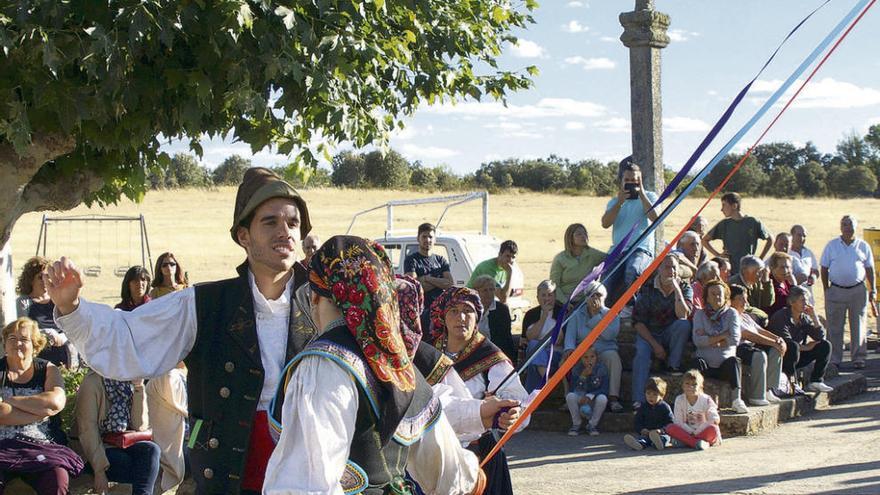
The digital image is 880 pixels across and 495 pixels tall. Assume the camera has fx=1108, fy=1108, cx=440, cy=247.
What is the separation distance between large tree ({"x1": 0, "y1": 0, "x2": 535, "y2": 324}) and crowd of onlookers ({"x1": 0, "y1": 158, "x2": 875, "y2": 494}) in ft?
3.12

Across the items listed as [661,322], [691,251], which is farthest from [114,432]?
[691,251]

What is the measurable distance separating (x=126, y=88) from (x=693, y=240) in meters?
6.44

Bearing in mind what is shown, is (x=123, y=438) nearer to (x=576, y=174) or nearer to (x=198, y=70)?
(x=198, y=70)

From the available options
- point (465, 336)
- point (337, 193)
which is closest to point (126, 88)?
point (465, 336)

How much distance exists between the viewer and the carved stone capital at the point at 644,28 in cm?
1115

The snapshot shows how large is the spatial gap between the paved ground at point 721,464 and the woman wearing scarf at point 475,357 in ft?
6.58

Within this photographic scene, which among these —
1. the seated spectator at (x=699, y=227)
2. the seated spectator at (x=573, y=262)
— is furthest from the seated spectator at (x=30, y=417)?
the seated spectator at (x=699, y=227)

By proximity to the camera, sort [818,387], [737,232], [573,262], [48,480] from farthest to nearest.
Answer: [737,232], [818,387], [573,262], [48,480]

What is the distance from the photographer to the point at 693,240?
11.3 meters

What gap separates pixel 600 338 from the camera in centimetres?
966

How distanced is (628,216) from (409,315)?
6792 mm

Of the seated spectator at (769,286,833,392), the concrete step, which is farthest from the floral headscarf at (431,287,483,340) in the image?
the seated spectator at (769,286,833,392)

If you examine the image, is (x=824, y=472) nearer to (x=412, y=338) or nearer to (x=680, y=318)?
(x=680, y=318)

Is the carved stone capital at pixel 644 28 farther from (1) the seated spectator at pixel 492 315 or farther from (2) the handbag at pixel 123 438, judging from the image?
(2) the handbag at pixel 123 438
